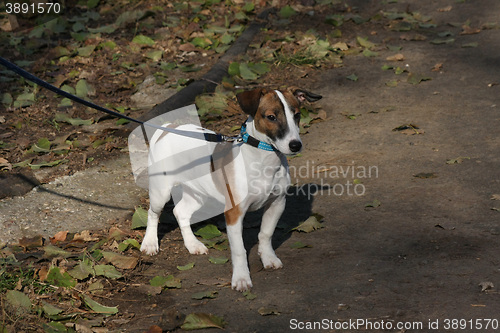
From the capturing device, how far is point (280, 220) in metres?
6.08

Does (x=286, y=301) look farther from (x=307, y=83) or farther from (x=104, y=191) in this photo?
(x=307, y=83)

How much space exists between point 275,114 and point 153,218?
1.68 meters

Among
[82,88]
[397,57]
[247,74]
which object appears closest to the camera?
[82,88]

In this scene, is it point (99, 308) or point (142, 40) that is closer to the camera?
point (99, 308)

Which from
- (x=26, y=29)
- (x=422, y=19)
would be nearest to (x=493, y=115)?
(x=422, y=19)

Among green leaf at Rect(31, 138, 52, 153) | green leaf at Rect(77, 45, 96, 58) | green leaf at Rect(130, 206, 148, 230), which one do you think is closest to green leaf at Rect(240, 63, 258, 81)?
green leaf at Rect(77, 45, 96, 58)

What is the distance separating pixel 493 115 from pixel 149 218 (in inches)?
191

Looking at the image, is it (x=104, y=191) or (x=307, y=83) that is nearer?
(x=104, y=191)

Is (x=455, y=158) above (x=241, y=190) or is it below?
below

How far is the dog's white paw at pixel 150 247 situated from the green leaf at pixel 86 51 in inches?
230

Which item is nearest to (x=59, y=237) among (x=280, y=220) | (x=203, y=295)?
(x=203, y=295)

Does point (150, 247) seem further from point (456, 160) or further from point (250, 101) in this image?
point (456, 160)

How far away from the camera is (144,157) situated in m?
7.42

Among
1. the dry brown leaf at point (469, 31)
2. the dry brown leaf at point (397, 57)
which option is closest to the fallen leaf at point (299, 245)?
the dry brown leaf at point (397, 57)
